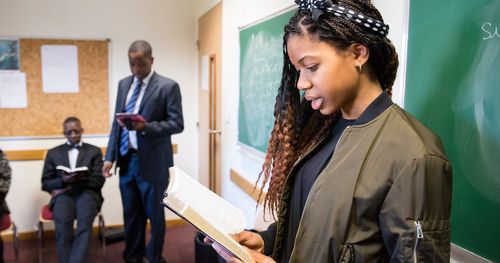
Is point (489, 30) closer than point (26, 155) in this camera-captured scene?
Yes

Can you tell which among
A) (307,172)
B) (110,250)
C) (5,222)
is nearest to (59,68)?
(5,222)

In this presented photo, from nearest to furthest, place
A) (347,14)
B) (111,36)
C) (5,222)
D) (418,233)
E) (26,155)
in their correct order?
(418,233) < (347,14) < (5,222) < (26,155) < (111,36)

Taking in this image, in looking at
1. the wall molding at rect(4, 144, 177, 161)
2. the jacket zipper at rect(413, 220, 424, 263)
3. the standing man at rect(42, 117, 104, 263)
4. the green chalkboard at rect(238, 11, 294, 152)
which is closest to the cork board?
the wall molding at rect(4, 144, 177, 161)

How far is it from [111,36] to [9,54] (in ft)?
2.80

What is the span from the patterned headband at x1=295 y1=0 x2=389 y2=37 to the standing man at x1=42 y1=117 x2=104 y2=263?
2.43 meters

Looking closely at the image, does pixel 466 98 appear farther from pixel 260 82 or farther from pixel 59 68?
pixel 59 68

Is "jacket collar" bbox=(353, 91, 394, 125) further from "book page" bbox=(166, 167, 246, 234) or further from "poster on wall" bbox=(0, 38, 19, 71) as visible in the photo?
"poster on wall" bbox=(0, 38, 19, 71)

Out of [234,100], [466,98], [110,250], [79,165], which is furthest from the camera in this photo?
[110,250]

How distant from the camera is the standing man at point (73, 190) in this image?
2.78m

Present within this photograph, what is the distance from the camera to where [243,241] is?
3.65 feet

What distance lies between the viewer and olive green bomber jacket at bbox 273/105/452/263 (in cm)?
69

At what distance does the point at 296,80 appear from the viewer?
110cm

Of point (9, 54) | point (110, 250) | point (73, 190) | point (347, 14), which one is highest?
point (9, 54)

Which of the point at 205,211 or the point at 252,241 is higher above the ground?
the point at 205,211
